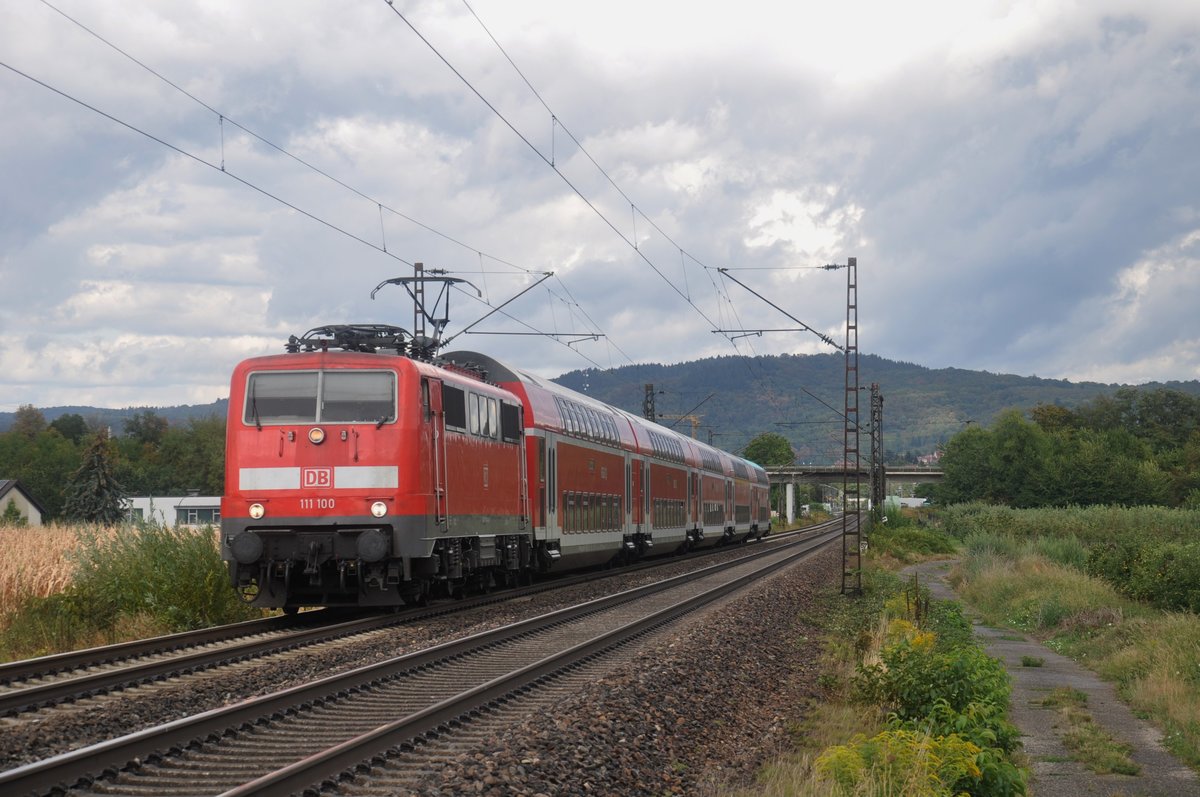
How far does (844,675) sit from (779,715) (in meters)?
2.97

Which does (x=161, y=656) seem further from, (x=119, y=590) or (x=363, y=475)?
(x=119, y=590)

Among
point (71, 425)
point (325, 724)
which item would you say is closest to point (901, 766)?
point (325, 724)

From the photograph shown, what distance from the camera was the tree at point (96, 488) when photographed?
85438mm

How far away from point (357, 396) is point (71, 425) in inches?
5293

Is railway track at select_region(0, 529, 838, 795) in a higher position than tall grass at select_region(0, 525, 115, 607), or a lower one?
lower

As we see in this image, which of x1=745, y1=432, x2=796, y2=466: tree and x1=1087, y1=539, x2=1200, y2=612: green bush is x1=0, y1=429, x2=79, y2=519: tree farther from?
x1=1087, y1=539, x2=1200, y2=612: green bush

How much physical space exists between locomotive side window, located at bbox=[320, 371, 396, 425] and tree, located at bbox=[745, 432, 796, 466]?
14842cm

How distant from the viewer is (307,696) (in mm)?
10938

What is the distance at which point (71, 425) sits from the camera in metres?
140

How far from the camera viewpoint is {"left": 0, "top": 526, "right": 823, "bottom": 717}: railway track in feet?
36.0

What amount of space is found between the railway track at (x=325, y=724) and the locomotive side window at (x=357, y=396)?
356 cm

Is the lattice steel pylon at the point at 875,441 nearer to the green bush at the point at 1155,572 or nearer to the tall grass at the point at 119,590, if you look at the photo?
the green bush at the point at 1155,572

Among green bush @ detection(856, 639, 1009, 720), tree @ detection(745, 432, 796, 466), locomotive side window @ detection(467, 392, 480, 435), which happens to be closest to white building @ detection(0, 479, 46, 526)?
locomotive side window @ detection(467, 392, 480, 435)

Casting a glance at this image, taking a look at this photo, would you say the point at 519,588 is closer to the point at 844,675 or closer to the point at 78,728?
the point at 844,675
